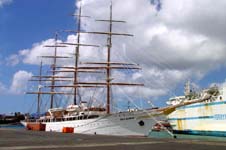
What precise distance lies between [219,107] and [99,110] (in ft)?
80.3

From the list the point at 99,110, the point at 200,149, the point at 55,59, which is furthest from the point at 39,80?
the point at 200,149

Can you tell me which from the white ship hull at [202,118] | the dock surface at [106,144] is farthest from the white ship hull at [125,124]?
the dock surface at [106,144]

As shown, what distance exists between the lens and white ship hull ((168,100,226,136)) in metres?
49.3

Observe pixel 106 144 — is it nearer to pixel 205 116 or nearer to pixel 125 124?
pixel 205 116

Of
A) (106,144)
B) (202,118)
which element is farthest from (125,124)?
(106,144)

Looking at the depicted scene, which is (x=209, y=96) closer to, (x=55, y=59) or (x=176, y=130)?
(x=176, y=130)

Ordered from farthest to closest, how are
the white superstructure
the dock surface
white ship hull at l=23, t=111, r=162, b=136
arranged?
white ship hull at l=23, t=111, r=162, b=136 < the white superstructure < the dock surface

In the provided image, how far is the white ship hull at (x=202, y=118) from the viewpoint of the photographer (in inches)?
1939

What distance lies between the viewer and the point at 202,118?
5306cm

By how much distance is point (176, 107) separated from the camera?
5784 centimetres

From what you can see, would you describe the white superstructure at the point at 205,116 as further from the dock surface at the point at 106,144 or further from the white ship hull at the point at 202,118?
the dock surface at the point at 106,144

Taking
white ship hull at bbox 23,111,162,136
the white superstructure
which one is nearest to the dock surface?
the white superstructure

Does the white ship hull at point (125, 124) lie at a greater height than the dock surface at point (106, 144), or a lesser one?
greater

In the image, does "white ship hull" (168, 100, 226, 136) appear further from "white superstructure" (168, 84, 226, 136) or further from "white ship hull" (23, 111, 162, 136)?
"white ship hull" (23, 111, 162, 136)
